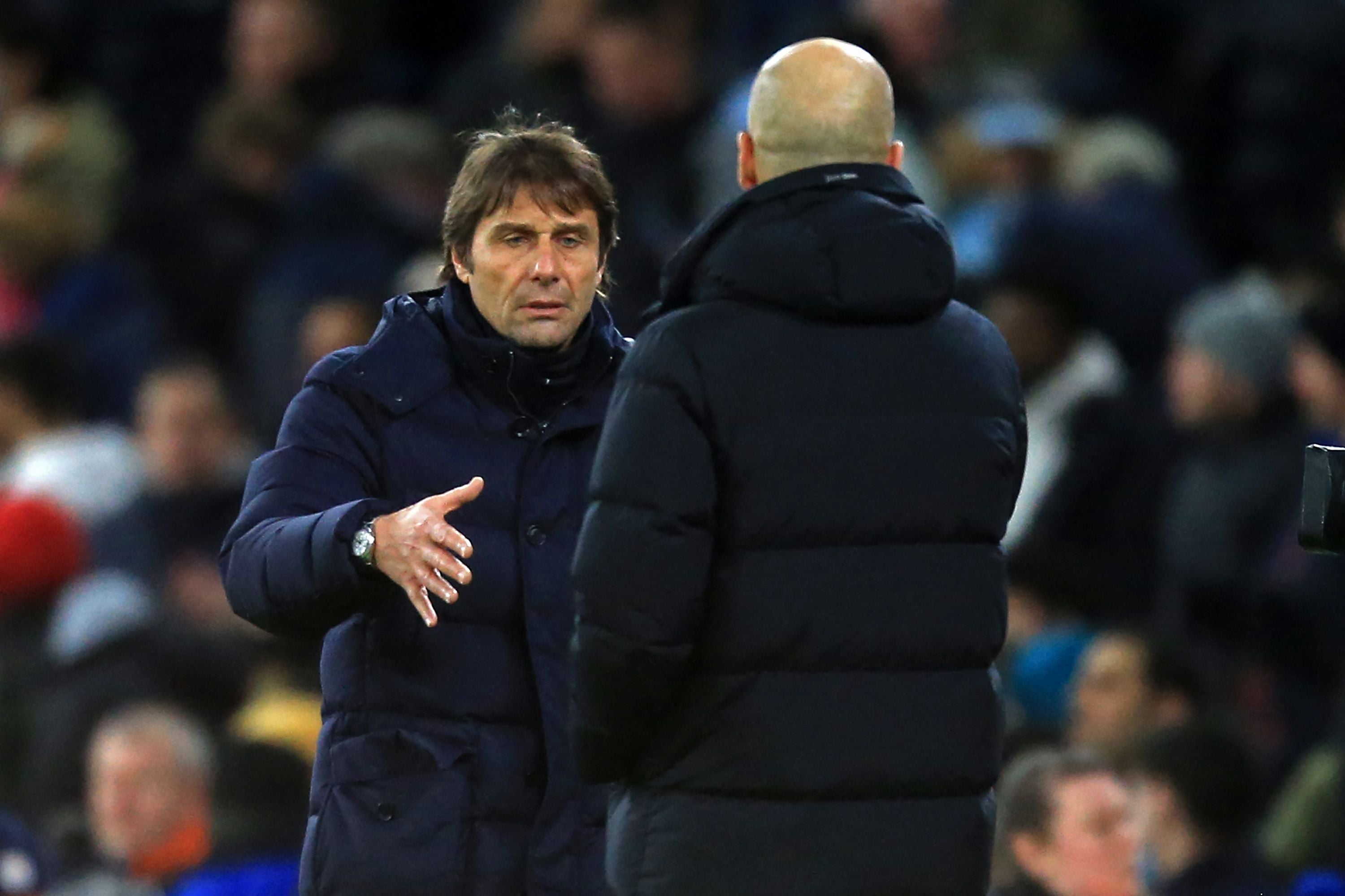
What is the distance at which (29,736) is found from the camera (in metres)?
8.20

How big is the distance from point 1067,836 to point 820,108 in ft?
8.17

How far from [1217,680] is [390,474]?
4.17m

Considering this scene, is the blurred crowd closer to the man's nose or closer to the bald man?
the bald man

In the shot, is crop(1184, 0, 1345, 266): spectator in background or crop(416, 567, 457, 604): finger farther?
Answer: crop(1184, 0, 1345, 266): spectator in background

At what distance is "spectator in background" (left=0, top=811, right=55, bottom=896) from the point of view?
21.6ft

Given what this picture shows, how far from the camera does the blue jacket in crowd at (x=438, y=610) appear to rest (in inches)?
163

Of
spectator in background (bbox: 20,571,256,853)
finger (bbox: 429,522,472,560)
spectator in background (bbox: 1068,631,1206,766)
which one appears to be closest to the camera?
finger (bbox: 429,522,472,560)

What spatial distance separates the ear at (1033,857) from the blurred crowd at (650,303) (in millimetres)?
10

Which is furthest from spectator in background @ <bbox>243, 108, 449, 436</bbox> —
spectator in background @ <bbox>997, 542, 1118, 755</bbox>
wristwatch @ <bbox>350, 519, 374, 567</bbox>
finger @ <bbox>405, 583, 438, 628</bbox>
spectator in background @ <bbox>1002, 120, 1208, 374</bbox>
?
finger @ <bbox>405, 583, 438, 628</bbox>

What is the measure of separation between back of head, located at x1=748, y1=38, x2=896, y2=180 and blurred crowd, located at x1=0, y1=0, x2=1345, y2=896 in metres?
2.32

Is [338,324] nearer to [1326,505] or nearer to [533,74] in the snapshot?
[533,74]

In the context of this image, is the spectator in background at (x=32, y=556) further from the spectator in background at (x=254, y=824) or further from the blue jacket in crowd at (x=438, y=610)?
the blue jacket in crowd at (x=438, y=610)

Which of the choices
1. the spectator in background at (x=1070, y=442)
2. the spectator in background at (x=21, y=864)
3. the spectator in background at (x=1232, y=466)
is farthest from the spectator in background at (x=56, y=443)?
the spectator in background at (x=1232, y=466)

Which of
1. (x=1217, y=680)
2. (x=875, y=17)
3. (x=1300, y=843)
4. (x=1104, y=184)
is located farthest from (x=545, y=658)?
(x=875, y=17)
